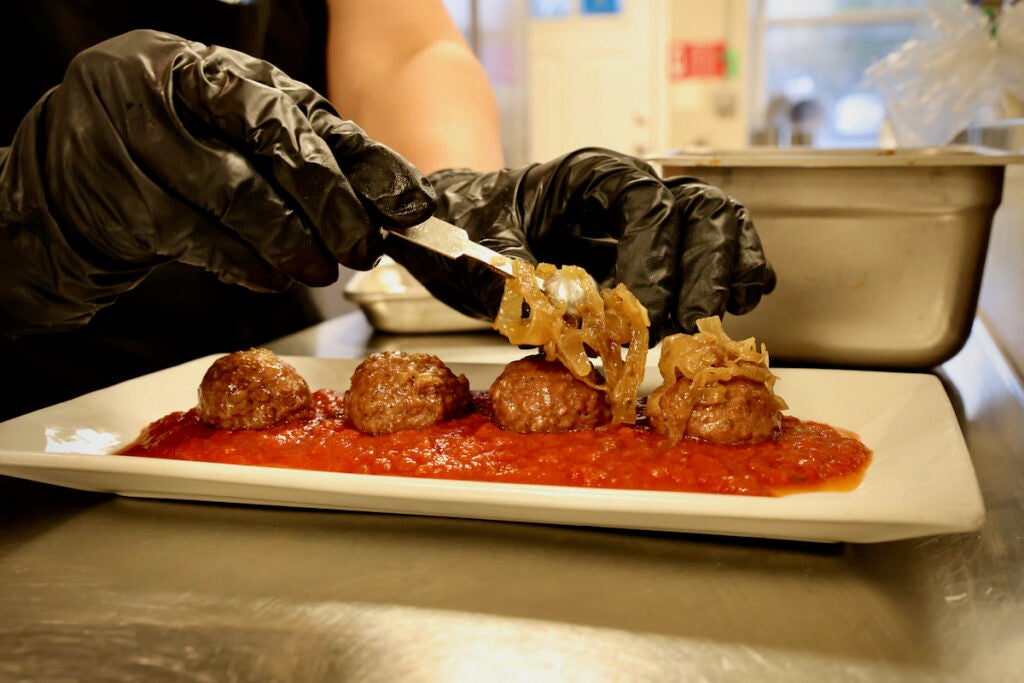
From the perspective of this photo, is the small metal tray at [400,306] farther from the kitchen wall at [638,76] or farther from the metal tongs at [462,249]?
the kitchen wall at [638,76]

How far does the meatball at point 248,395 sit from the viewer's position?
1.76m

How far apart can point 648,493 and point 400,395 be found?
2.26 feet

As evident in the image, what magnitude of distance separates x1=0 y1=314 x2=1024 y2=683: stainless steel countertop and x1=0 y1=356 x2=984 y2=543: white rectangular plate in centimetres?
5

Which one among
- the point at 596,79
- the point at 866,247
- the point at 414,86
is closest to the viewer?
the point at 866,247

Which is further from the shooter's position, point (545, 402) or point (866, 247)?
point (866, 247)

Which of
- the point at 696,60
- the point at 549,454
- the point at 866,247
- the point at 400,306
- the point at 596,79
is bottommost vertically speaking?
the point at 400,306

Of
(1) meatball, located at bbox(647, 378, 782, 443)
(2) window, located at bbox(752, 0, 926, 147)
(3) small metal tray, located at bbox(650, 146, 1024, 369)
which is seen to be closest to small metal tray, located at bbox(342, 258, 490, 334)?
(3) small metal tray, located at bbox(650, 146, 1024, 369)

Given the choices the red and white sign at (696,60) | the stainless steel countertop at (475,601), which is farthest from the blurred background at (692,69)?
the stainless steel countertop at (475,601)

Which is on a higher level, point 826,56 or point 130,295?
point 826,56

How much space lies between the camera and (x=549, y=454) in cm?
153

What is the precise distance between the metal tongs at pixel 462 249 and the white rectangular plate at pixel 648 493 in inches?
20.9

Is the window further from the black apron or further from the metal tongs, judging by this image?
the metal tongs

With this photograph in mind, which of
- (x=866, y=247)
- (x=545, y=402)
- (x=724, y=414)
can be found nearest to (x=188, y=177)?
(x=545, y=402)

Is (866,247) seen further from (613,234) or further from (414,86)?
(414,86)
